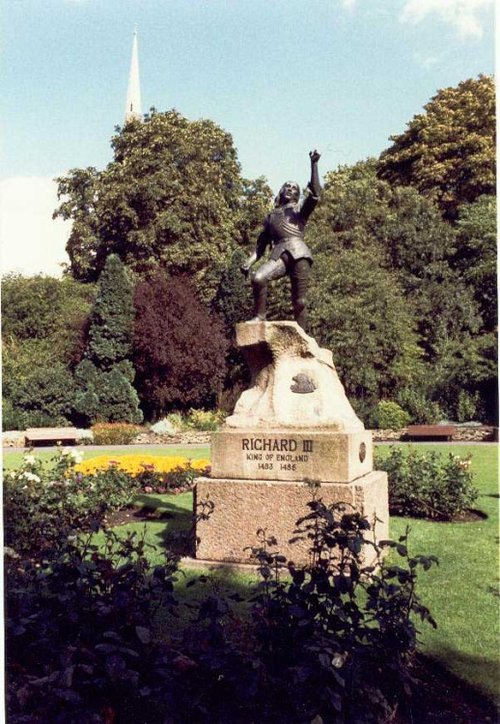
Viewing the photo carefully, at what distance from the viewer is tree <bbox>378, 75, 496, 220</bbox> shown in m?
31.5

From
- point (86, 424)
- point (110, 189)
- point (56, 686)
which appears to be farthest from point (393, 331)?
point (56, 686)

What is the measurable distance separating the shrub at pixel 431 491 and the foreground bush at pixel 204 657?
5.79 metres

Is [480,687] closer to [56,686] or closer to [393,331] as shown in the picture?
[56,686]

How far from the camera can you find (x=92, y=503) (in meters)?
8.20

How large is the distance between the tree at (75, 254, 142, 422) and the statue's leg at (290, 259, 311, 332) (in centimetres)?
1871

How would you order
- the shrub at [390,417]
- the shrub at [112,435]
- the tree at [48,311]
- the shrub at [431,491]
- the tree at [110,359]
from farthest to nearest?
the tree at [48,311] < the tree at [110,359] < the shrub at [390,417] < the shrub at [112,435] < the shrub at [431,491]

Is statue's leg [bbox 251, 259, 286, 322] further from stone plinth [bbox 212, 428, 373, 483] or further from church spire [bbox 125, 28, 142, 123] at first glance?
church spire [bbox 125, 28, 142, 123]

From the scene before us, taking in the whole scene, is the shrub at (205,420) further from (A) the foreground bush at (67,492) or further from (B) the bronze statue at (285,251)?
(B) the bronze statue at (285,251)

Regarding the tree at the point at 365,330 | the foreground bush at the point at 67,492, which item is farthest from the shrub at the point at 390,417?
the foreground bush at the point at 67,492

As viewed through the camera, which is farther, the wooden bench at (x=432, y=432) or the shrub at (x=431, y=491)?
the wooden bench at (x=432, y=432)

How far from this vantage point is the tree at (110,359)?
83.8 ft

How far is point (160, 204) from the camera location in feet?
108

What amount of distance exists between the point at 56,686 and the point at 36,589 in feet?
3.30

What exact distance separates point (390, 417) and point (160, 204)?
51.5ft
